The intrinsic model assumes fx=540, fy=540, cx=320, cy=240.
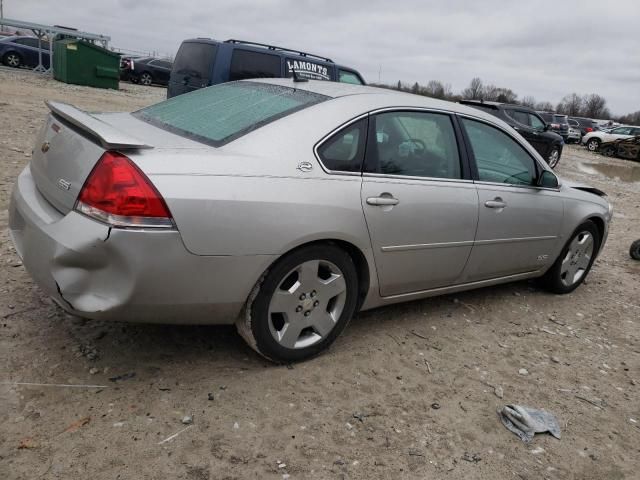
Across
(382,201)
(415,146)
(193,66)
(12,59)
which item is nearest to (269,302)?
(382,201)

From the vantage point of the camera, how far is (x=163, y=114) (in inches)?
128

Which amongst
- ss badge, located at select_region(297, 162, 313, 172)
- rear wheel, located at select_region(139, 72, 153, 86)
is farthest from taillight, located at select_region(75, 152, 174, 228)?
rear wheel, located at select_region(139, 72, 153, 86)

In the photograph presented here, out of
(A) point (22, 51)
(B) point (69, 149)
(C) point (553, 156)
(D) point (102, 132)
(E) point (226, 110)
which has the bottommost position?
(C) point (553, 156)

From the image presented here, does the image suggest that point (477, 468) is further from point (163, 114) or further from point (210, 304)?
point (163, 114)

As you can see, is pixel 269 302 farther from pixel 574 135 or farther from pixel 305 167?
pixel 574 135

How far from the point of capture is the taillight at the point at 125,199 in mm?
2221

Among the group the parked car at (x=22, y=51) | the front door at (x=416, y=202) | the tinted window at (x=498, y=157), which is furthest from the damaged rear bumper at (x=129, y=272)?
the parked car at (x=22, y=51)

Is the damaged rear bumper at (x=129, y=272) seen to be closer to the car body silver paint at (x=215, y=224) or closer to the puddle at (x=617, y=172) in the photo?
the car body silver paint at (x=215, y=224)

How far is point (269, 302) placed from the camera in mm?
2662

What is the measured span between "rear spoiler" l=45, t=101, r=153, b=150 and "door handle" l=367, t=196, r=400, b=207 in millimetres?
1165

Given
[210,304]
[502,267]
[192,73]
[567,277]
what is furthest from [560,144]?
[210,304]

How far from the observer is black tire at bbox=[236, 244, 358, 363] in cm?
263

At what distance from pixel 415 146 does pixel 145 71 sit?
2644 cm

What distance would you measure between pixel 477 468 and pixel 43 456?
70.1 inches
